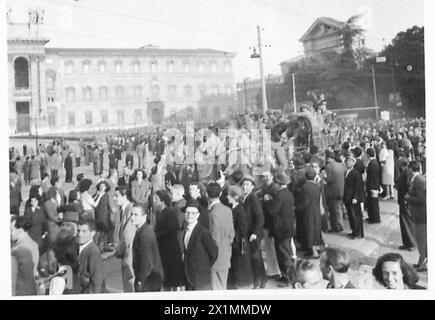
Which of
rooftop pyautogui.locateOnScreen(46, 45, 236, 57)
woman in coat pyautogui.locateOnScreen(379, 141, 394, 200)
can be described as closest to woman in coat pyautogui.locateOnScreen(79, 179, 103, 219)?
rooftop pyautogui.locateOnScreen(46, 45, 236, 57)

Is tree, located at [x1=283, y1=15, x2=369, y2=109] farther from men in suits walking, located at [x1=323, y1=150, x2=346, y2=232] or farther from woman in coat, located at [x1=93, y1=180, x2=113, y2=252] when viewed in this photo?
woman in coat, located at [x1=93, y1=180, x2=113, y2=252]

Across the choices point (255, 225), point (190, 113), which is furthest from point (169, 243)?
point (190, 113)

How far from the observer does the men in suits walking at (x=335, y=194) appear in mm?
8586

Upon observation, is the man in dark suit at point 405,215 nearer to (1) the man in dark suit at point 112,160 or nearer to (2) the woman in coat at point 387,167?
(2) the woman in coat at point 387,167

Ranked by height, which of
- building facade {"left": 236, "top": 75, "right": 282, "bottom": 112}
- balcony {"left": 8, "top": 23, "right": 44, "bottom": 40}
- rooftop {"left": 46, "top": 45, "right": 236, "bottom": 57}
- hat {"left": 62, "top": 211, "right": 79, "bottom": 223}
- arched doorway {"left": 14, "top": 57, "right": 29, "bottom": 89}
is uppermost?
balcony {"left": 8, "top": 23, "right": 44, "bottom": 40}

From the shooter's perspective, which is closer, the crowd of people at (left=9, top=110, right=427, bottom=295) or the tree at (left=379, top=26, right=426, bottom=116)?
the crowd of people at (left=9, top=110, right=427, bottom=295)

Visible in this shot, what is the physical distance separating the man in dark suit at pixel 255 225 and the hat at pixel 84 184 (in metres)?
2.43

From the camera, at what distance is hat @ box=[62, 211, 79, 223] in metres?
8.27

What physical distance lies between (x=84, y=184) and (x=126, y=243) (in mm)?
1225

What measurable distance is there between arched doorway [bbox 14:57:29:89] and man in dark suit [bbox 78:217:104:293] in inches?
97.3

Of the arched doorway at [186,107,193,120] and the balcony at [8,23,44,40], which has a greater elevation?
the balcony at [8,23,44,40]

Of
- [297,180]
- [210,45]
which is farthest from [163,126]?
[297,180]

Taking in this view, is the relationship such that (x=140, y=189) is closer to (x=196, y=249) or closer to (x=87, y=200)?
(x=87, y=200)

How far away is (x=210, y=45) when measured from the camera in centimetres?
926
